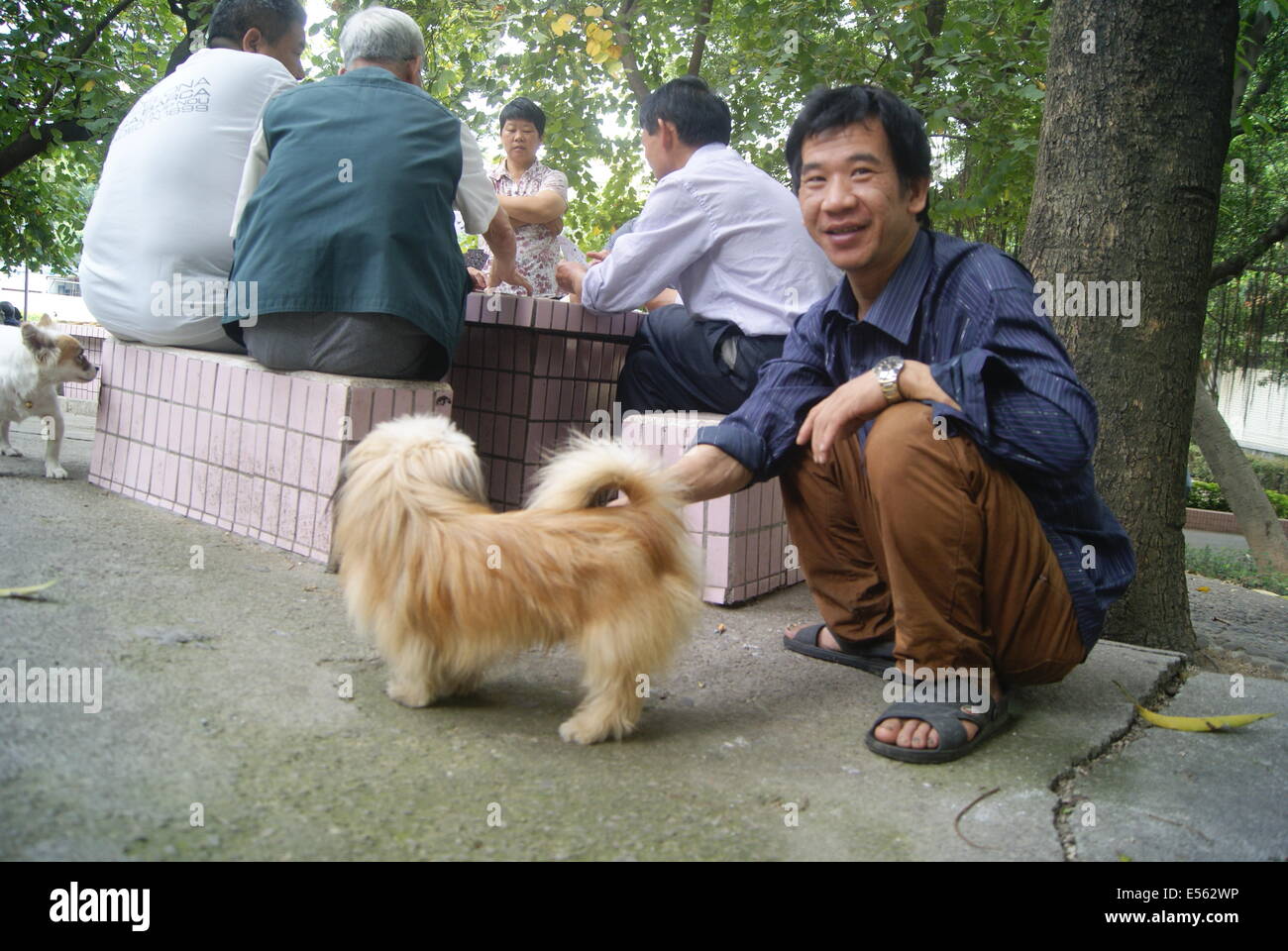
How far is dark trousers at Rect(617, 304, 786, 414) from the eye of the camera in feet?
12.5

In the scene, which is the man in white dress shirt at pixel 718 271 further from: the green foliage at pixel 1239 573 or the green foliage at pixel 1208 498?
the green foliage at pixel 1208 498

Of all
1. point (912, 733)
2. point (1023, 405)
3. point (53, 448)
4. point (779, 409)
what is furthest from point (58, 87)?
point (912, 733)

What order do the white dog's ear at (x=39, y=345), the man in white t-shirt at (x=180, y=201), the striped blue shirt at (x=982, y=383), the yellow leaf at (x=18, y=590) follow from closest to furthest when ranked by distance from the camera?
the striped blue shirt at (x=982, y=383) → the yellow leaf at (x=18, y=590) → the man in white t-shirt at (x=180, y=201) → the white dog's ear at (x=39, y=345)

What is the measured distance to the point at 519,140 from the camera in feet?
22.3

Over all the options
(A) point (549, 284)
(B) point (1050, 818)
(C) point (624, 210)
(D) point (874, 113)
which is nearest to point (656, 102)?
(D) point (874, 113)

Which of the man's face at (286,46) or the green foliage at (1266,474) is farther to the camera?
the green foliage at (1266,474)

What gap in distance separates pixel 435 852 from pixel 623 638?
68 centimetres

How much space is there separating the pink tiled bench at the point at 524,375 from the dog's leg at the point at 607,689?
1987mm

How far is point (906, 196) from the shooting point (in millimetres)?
2643

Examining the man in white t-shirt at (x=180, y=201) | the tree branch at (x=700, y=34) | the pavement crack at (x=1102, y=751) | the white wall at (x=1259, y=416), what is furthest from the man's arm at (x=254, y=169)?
the white wall at (x=1259, y=416)

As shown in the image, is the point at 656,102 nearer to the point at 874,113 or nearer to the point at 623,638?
the point at 874,113

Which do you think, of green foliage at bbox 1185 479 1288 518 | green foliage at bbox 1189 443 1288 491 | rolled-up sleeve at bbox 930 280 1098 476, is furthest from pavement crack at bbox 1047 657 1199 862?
green foliage at bbox 1189 443 1288 491

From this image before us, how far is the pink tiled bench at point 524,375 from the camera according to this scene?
13.1ft

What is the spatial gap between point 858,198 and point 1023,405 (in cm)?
72
